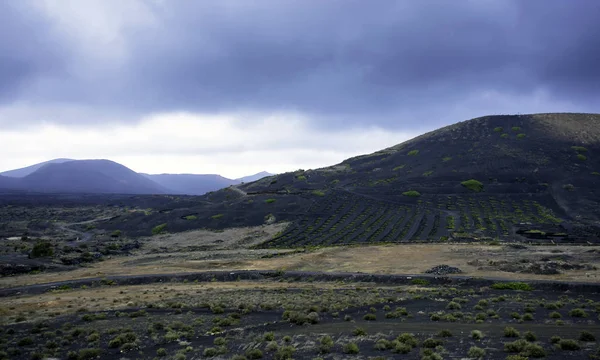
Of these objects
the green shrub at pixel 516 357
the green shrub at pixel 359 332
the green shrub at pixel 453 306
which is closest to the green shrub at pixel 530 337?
the green shrub at pixel 516 357

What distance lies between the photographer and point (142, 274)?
133 ft

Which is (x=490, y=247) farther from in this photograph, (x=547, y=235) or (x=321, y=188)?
(x=321, y=188)

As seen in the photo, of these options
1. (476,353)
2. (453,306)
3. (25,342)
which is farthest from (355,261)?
(25,342)

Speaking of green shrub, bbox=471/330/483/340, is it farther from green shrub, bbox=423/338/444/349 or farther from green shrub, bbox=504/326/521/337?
green shrub, bbox=423/338/444/349

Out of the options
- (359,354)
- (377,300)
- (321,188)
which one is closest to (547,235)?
(377,300)

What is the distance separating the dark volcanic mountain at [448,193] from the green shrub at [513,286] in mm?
29698

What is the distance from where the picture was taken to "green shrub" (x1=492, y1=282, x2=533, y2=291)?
92.7 ft

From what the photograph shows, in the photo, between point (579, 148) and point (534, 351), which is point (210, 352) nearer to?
point (534, 351)

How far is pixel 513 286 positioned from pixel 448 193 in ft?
224

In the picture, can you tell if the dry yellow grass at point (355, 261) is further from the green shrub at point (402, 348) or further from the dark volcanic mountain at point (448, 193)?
the green shrub at point (402, 348)

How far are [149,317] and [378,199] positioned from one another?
247 feet

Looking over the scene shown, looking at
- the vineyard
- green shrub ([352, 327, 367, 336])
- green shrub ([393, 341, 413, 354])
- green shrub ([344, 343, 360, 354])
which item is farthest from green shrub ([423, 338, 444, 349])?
the vineyard

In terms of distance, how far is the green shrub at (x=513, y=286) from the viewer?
92.7 feet

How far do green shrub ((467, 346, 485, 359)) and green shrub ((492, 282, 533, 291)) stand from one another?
54.8 ft
